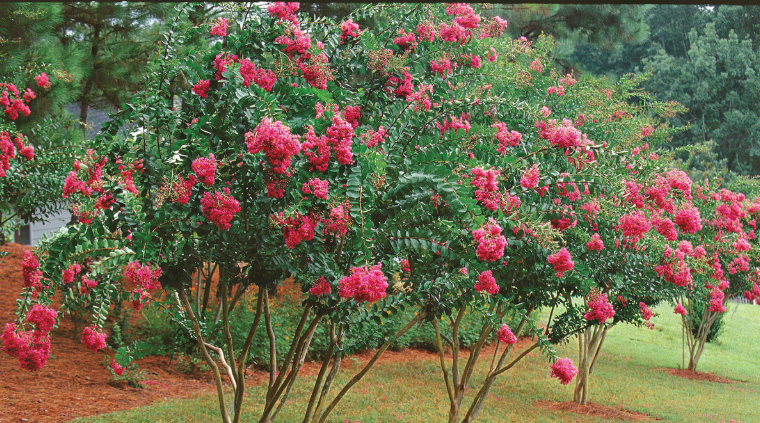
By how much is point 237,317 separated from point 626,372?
6564mm

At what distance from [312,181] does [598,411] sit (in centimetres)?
616

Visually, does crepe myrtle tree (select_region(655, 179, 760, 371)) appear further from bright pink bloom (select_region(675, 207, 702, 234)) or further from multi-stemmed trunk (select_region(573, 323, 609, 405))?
multi-stemmed trunk (select_region(573, 323, 609, 405))

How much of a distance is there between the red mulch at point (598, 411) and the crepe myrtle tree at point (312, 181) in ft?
12.9

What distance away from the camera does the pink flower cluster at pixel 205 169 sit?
237 centimetres

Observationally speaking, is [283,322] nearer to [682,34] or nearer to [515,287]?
[515,287]

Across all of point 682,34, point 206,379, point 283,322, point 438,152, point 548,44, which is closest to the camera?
point 438,152

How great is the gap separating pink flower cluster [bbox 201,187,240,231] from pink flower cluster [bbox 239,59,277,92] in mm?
581

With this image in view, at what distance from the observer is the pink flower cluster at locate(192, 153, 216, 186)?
2.37 metres

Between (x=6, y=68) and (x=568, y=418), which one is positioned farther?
(x=568, y=418)

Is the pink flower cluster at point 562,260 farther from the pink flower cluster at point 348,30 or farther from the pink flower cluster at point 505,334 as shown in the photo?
the pink flower cluster at point 348,30

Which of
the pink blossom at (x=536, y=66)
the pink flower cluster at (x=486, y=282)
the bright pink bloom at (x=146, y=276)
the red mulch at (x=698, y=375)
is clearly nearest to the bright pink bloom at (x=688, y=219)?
the pink flower cluster at (x=486, y=282)

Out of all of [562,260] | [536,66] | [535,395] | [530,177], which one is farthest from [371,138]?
[535,395]

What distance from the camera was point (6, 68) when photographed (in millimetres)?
5609

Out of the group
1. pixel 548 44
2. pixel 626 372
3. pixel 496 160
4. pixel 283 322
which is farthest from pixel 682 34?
pixel 496 160
